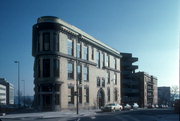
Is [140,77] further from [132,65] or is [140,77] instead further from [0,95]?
[0,95]

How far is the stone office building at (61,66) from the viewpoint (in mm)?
50375

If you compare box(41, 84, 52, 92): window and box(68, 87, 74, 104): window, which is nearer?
box(41, 84, 52, 92): window

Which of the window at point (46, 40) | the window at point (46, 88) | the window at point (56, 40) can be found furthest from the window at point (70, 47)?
the window at point (46, 88)

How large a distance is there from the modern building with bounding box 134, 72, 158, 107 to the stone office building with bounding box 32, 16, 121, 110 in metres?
54.6

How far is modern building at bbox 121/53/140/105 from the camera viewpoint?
106 m

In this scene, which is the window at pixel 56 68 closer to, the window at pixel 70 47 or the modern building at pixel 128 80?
the window at pixel 70 47

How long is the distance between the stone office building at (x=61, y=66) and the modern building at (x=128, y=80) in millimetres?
40254

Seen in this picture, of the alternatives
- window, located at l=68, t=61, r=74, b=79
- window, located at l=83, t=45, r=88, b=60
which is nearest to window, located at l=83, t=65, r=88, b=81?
window, located at l=83, t=45, r=88, b=60

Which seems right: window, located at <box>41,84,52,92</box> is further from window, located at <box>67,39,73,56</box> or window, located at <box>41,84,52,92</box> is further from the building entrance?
the building entrance

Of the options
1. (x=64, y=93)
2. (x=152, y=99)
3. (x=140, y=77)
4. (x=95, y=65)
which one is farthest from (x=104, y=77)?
(x=152, y=99)

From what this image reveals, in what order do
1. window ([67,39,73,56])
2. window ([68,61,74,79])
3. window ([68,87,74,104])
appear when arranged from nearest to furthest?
Result: window ([68,87,74,104]) < window ([68,61,74,79]) < window ([67,39,73,56])

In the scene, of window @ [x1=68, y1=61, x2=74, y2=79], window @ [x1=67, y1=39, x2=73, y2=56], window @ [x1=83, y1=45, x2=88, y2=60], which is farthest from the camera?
window @ [x1=83, y1=45, x2=88, y2=60]

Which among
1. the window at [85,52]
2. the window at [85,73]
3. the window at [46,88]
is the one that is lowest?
the window at [46,88]

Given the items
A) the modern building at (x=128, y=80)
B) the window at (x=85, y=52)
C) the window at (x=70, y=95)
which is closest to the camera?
the window at (x=70, y=95)
